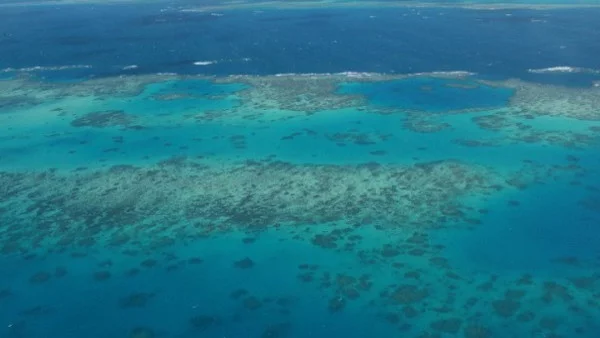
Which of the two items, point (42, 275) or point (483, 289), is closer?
point (483, 289)

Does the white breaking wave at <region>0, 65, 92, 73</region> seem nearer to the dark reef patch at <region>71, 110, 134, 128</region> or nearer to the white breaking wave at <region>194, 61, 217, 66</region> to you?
the white breaking wave at <region>194, 61, 217, 66</region>

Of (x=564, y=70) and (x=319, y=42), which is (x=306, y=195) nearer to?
(x=564, y=70)

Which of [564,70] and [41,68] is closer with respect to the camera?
[564,70]

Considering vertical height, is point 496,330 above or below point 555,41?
below

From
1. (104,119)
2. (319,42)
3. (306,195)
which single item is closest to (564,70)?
(319,42)

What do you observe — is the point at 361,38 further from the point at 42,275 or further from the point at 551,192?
the point at 42,275

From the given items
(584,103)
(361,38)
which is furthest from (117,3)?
(584,103)

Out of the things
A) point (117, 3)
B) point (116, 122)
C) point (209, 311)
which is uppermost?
point (117, 3)
